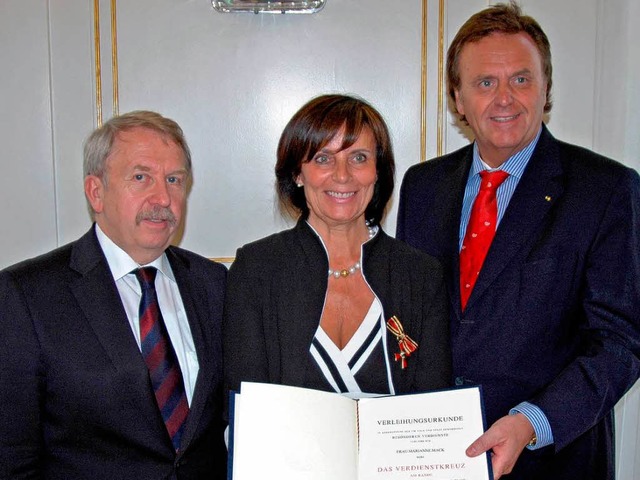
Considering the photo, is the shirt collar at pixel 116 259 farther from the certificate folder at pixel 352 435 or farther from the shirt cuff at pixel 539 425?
the shirt cuff at pixel 539 425

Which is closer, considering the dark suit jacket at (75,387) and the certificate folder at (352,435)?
the certificate folder at (352,435)

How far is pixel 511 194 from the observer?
2324 mm

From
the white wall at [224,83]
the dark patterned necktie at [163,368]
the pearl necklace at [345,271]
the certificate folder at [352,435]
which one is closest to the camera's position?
the certificate folder at [352,435]

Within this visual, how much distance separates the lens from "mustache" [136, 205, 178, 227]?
6.72ft

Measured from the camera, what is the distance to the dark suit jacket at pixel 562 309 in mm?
2096

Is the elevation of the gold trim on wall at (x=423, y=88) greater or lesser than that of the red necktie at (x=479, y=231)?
greater

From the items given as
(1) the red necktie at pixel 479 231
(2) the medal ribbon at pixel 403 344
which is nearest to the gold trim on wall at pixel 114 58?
(1) the red necktie at pixel 479 231

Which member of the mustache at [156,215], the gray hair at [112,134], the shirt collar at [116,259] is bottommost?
the shirt collar at [116,259]

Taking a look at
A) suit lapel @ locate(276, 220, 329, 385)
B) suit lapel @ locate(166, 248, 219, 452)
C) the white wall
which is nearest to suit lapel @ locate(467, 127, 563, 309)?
suit lapel @ locate(276, 220, 329, 385)

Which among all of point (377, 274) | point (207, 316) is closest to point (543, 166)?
point (377, 274)

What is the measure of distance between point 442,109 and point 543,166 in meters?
1.28

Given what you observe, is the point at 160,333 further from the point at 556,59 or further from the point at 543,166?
the point at 556,59

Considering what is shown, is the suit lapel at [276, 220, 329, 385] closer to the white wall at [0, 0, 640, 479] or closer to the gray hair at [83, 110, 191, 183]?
the gray hair at [83, 110, 191, 183]

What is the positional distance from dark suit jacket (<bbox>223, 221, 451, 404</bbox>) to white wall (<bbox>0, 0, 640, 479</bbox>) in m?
1.48
